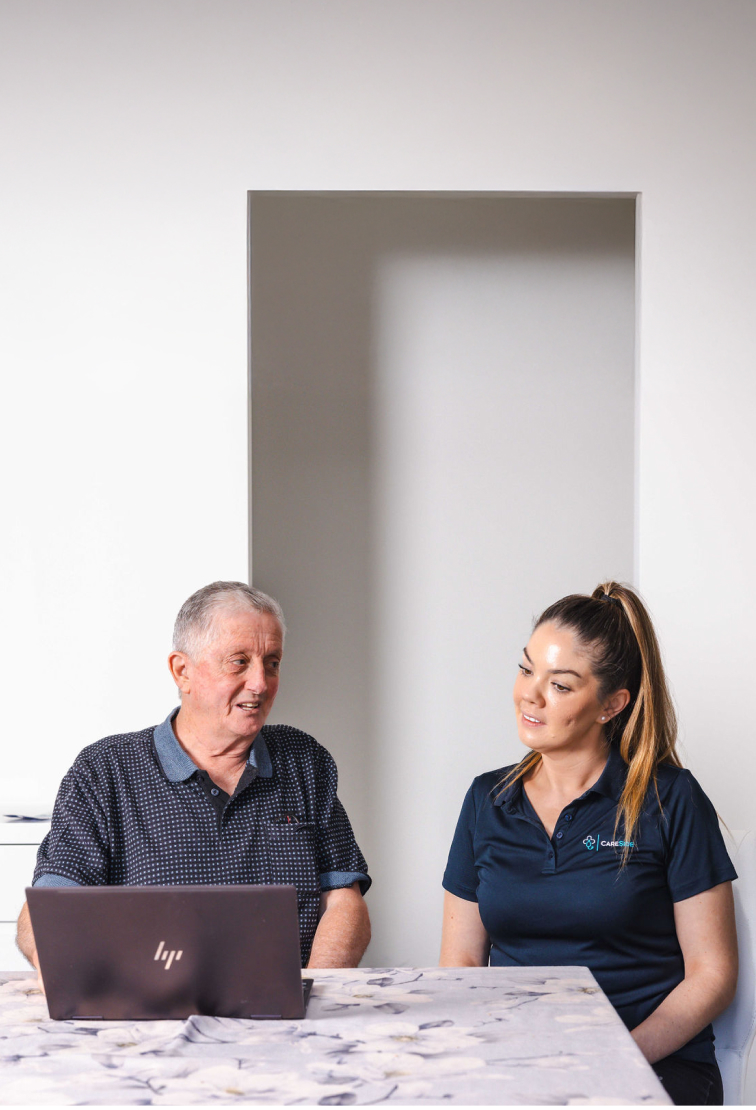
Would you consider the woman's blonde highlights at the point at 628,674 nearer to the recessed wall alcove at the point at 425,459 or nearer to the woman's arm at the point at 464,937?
the woman's arm at the point at 464,937

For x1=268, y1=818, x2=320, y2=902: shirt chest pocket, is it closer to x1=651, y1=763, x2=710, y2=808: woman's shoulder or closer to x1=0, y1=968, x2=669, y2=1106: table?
x1=0, y1=968, x2=669, y2=1106: table

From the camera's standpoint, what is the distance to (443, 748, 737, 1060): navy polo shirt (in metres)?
1.87

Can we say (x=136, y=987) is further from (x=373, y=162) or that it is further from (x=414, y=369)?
(x=414, y=369)

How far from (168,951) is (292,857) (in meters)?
0.68

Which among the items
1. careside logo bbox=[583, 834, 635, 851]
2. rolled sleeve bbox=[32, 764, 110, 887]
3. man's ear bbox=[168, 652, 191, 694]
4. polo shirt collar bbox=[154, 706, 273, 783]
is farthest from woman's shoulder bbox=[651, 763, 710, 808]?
rolled sleeve bbox=[32, 764, 110, 887]

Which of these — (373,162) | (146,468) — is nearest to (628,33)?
(373,162)

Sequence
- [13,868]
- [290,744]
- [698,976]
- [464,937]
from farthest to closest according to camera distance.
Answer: [13,868]
[290,744]
[464,937]
[698,976]

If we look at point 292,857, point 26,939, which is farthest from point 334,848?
point 26,939

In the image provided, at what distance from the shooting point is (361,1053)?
1.29 m

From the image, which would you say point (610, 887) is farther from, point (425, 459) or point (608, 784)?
point (425, 459)

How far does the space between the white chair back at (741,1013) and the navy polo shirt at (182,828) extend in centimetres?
74

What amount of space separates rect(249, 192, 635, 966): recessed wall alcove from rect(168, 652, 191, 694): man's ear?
1458 mm

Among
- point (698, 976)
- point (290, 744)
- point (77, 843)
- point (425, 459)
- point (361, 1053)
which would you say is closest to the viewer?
point (361, 1053)

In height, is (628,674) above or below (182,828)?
above
